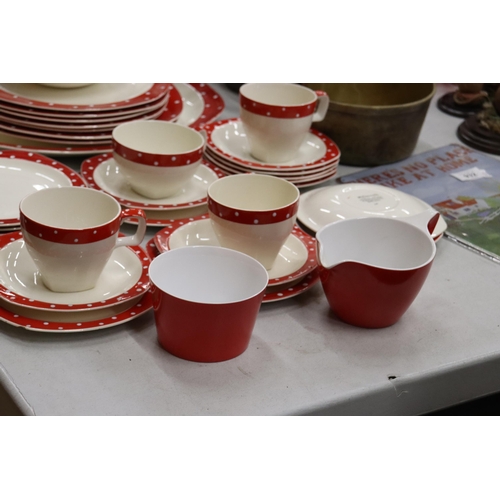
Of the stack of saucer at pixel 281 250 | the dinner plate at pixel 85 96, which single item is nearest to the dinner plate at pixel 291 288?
the stack of saucer at pixel 281 250

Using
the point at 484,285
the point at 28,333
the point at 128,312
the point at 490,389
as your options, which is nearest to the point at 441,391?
the point at 490,389

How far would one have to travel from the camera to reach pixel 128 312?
866 millimetres

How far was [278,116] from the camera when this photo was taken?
1.14 meters

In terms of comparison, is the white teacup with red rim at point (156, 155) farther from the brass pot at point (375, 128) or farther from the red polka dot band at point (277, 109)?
the brass pot at point (375, 128)

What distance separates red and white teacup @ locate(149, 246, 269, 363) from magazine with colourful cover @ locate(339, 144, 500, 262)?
15.7 inches

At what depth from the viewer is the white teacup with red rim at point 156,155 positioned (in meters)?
1.04

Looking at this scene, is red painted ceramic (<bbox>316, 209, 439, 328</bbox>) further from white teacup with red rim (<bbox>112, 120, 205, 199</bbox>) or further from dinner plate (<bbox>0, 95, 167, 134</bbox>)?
dinner plate (<bbox>0, 95, 167, 134</bbox>)

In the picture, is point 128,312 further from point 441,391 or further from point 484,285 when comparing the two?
point 484,285

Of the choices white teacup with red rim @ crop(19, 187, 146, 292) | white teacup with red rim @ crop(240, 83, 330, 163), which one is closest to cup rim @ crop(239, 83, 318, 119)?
white teacup with red rim @ crop(240, 83, 330, 163)

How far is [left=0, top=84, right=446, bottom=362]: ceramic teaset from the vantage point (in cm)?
83

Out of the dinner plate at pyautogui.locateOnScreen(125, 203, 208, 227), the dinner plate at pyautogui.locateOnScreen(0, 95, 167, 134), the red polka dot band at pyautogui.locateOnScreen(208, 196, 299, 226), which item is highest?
the red polka dot band at pyautogui.locateOnScreen(208, 196, 299, 226)

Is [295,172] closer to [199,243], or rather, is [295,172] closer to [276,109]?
[276,109]

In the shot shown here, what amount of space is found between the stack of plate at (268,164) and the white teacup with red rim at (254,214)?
6.7 inches

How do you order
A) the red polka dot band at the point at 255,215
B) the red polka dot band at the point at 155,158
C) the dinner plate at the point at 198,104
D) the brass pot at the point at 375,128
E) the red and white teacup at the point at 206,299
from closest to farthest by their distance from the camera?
the red and white teacup at the point at 206,299, the red polka dot band at the point at 255,215, the red polka dot band at the point at 155,158, the brass pot at the point at 375,128, the dinner plate at the point at 198,104
